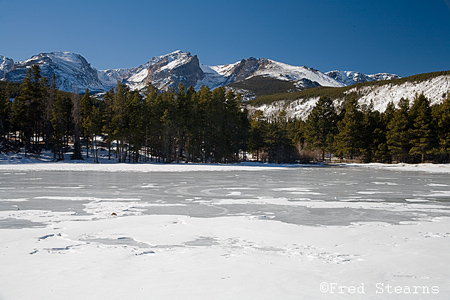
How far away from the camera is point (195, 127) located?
2247 inches

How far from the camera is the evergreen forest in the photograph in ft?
176

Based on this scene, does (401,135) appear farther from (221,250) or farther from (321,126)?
(221,250)

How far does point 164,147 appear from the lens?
56.7m

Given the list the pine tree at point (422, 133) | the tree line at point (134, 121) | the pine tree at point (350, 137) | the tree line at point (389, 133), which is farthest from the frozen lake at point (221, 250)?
the pine tree at point (350, 137)

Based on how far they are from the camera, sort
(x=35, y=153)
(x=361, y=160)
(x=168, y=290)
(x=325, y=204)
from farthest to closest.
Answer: (x=361, y=160) < (x=35, y=153) < (x=325, y=204) < (x=168, y=290)

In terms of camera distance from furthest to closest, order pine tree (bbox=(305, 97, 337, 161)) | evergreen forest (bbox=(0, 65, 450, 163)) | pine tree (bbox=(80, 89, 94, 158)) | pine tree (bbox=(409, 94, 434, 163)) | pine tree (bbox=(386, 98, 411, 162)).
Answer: pine tree (bbox=(305, 97, 337, 161))
pine tree (bbox=(386, 98, 411, 162))
evergreen forest (bbox=(0, 65, 450, 163))
pine tree (bbox=(80, 89, 94, 158))
pine tree (bbox=(409, 94, 434, 163))

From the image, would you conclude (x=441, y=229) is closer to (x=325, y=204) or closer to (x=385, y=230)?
(x=385, y=230)

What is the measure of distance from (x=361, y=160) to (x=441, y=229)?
5771 centimetres

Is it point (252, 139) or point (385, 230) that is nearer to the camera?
point (385, 230)

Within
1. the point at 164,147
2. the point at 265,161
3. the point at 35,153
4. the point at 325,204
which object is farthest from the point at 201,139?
the point at 325,204

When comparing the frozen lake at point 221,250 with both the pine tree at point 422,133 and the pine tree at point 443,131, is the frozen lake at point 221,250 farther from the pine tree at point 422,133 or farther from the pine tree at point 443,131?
the pine tree at point 422,133

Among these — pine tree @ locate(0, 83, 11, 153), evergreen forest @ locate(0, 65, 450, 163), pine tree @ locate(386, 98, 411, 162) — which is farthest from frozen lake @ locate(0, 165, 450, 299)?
pine tree @ locate(0, 83, 11, 153)

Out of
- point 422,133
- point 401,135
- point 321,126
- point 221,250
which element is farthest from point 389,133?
point 221,250
